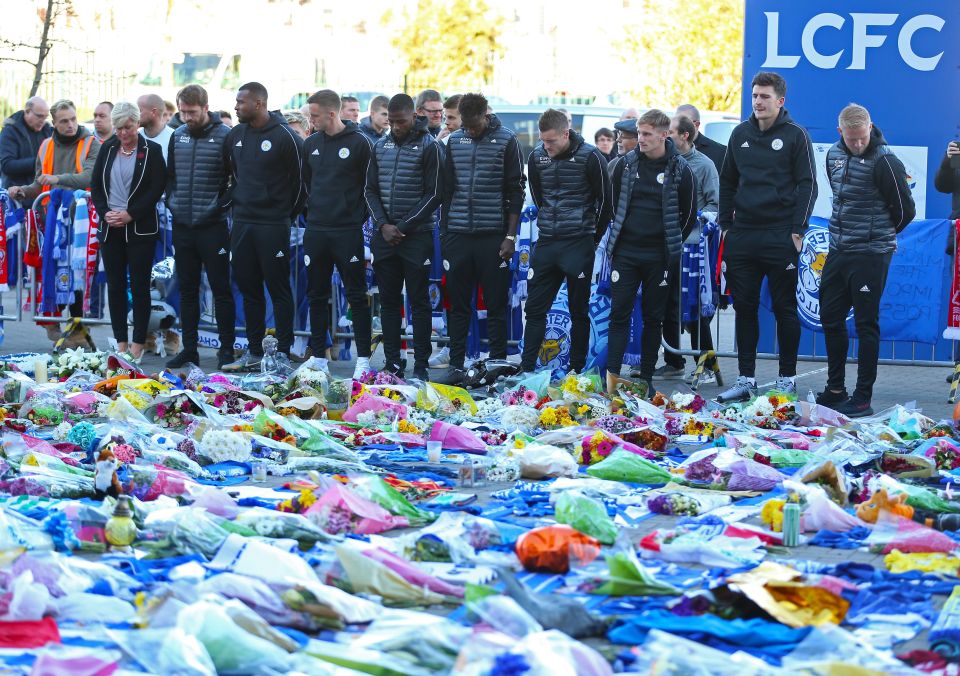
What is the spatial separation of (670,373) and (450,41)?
26669 millimetres

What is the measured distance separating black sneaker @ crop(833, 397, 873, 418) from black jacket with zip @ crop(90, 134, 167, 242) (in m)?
5.98

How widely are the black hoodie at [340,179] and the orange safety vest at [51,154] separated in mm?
3644

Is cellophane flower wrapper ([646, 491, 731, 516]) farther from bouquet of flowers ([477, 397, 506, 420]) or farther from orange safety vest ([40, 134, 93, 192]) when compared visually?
orange safety vest ([40, 134, 93, 192])

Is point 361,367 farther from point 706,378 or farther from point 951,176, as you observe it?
point 951,176

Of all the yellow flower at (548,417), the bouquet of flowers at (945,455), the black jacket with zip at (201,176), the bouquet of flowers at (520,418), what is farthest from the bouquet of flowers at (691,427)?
the black jacket with zip at (201,176)

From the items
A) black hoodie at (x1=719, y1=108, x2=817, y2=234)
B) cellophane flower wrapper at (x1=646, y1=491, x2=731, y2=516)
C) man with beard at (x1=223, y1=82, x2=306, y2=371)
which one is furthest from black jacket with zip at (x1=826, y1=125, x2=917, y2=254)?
man with beard at (x1=223, y1=82, x2=306, y2=371)

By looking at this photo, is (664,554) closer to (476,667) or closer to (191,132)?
(476,667)

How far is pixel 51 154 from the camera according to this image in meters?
15.8

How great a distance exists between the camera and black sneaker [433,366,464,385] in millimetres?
12625

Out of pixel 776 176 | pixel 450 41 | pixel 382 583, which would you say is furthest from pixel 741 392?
pixel 450 41

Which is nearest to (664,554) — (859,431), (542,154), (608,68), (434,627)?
(434,627)

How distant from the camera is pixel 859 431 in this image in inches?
397

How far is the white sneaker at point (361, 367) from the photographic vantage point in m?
12.2

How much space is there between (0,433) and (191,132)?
4316 millimetres
